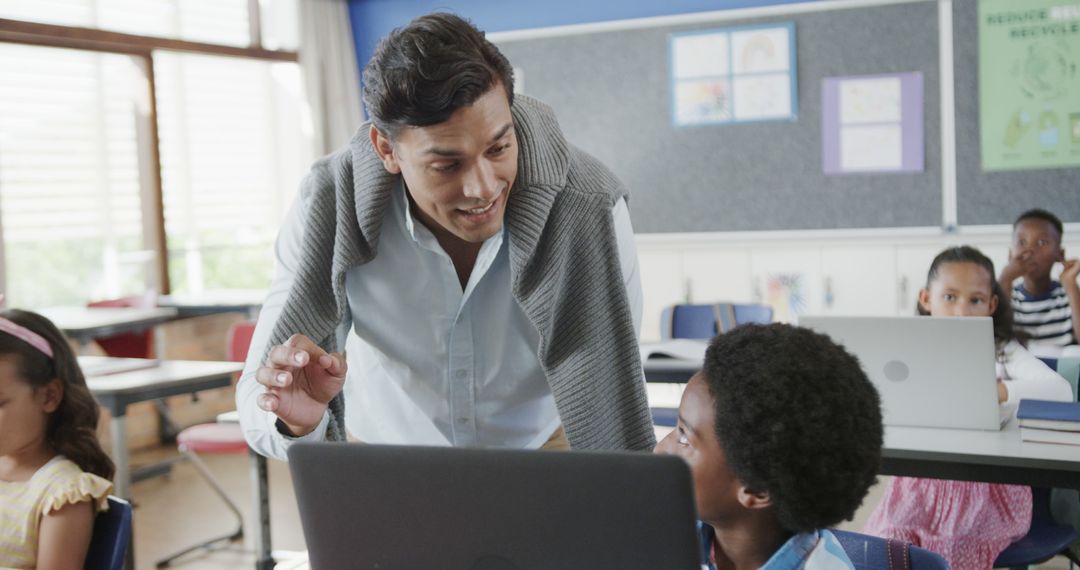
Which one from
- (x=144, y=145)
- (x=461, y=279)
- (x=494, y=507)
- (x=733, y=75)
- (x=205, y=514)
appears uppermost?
(x=733, y=75)

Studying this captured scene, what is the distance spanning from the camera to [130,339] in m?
4.71

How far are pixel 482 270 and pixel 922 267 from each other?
380 cm

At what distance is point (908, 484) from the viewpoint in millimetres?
2406

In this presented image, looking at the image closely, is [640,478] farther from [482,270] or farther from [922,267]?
[922,267]

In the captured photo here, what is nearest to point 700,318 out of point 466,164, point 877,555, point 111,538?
point 111,538

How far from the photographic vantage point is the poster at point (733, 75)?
16.1 feet

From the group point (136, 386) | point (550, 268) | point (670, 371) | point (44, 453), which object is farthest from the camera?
point (136, 386)

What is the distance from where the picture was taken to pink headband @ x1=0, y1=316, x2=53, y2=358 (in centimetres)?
194

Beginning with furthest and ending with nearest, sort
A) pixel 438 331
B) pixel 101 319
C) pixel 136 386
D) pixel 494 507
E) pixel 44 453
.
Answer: pixel 101 319 → pixel 136 386 → pixel 44 453 → pixel 438 331 → pixel 494 507

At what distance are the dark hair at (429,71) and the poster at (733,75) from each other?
396cm

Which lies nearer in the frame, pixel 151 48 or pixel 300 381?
pixel 300 381

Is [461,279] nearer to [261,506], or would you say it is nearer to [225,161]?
[261,506]

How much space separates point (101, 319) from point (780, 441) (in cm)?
389

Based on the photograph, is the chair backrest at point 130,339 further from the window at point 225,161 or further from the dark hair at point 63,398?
the dark hair at point 63,398
